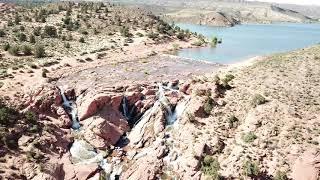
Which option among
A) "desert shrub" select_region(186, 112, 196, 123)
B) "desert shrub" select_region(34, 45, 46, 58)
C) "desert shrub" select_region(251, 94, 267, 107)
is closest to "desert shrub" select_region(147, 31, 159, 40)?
"desert shrub" select_region(34, 45, 46, 58)

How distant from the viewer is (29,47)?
216ft

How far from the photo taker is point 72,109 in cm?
4891

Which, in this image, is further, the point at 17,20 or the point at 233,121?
the point at 17,20

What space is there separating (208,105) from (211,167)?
9.39 metres

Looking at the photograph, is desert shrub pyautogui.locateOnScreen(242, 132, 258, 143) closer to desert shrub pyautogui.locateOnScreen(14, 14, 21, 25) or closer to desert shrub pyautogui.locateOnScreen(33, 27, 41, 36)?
desert shrub pyautogui.locateOnScreen(33, 27, 41, 36)

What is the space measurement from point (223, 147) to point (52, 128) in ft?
56.2

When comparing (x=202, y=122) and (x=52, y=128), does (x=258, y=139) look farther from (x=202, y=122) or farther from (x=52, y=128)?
(x=52, y=128)

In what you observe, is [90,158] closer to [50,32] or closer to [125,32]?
[50,32]

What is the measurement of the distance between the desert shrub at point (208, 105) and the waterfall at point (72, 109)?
44.5ft

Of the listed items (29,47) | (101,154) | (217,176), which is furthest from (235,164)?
(29,47)

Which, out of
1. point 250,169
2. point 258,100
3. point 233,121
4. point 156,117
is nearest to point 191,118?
point 156,117

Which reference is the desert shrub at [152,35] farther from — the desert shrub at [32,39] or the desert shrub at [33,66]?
the desert shrub at [33,66]

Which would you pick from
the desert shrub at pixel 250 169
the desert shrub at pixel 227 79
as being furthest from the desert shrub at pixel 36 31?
the desert shrub at pixel 250 169

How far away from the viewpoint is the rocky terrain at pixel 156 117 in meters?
40.5
